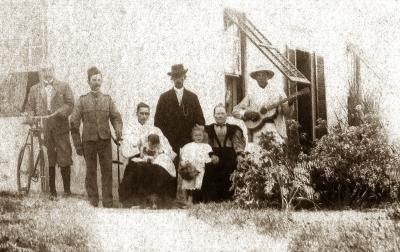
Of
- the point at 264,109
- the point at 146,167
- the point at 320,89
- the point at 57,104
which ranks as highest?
the point at 320,89

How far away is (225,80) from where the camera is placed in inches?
402

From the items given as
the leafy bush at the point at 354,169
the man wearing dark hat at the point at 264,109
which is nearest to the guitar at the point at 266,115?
the man wearing dark hat at the point at 264,109

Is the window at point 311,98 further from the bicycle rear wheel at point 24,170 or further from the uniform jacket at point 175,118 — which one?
the bicycle rear wheel at point 24,170

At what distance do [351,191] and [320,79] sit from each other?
4.00 meters

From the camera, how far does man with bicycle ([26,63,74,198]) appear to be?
28.9ft

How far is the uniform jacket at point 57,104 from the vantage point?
881cm

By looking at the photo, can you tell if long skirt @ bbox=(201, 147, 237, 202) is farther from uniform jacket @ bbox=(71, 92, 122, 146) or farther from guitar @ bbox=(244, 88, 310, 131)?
uniform jacket @ bbox=(71, 92, 122, 146)

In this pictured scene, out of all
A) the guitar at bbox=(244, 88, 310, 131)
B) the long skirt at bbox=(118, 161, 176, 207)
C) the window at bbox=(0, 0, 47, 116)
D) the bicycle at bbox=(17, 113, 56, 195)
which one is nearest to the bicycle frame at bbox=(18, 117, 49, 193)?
the bicycle at bbox=(17, 113, 56, 195)

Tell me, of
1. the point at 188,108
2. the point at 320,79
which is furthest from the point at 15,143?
the point at 320,79

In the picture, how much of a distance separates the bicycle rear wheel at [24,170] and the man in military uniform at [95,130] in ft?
2.18

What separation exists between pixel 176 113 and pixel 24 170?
2.13m

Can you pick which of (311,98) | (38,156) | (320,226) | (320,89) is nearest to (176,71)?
(38,156)

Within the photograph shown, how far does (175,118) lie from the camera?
915cm

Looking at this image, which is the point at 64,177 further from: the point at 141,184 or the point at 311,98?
the point at 311,98
